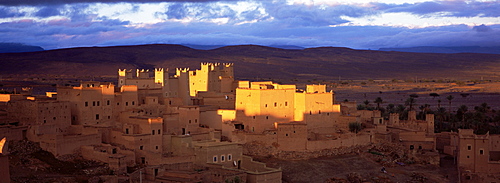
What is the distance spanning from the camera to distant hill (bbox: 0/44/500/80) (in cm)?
11106

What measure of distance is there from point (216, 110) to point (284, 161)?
6.25m

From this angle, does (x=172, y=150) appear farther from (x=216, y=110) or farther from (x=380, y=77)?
(x=380, y=77)

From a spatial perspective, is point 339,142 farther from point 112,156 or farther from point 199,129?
point 112,156

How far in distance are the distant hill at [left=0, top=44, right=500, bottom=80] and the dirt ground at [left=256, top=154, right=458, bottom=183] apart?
6873 cm

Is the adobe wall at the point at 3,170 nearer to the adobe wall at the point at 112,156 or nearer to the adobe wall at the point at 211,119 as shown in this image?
the adobe wall at the point at 112,156

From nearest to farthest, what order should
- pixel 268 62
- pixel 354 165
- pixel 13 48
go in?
pixel 354 165 < pixel 268 62 < pixel 13 48

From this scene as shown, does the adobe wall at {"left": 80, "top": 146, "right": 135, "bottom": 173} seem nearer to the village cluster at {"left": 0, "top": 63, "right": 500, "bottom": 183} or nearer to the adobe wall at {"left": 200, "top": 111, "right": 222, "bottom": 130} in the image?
the village cluster at {"left": 0, "top": 63, "right": 500, "bottom": 183}

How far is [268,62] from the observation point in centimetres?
13962

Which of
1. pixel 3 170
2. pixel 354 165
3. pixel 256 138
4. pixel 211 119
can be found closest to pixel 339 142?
pixel 354 165

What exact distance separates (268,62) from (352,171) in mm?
102512

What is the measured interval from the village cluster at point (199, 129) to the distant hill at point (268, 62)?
208 feet

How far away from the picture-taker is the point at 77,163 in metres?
31.1

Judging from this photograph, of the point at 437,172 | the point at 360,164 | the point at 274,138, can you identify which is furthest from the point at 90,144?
the point at 437,172

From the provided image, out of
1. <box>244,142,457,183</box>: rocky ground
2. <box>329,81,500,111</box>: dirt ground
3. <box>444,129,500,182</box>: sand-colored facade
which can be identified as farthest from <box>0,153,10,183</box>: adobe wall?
<box>329,81,500,111</box>: dirt ground
